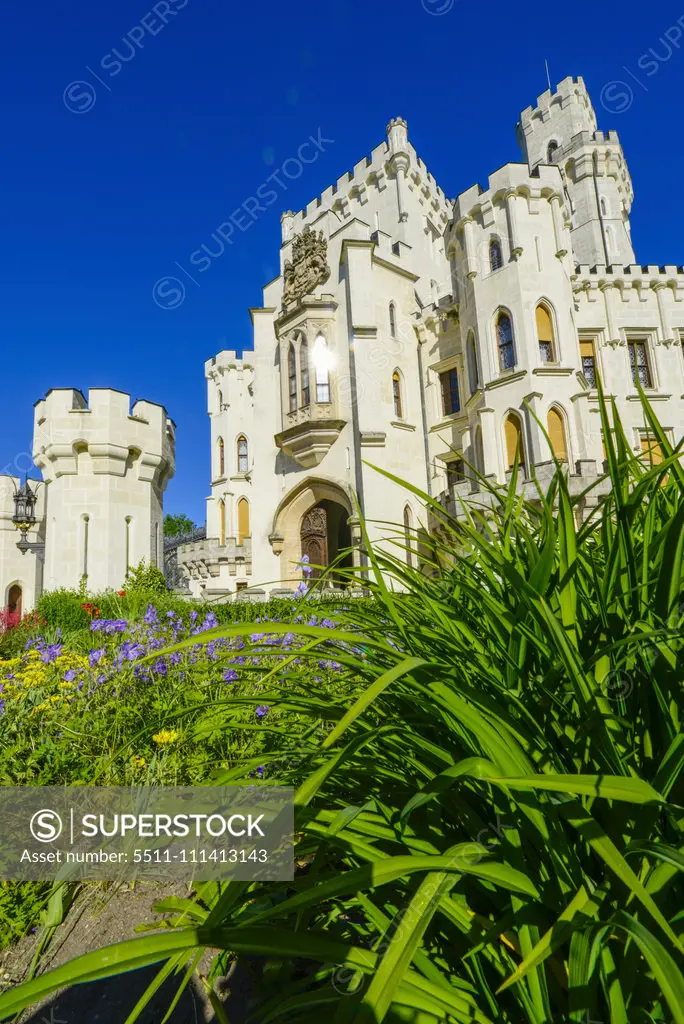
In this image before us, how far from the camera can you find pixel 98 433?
11727mm

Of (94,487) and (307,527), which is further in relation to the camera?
(307,527)

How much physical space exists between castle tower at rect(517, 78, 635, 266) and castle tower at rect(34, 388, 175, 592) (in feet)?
87.9

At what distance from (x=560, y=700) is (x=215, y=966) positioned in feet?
3.34

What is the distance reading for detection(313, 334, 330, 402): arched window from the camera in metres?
15.6

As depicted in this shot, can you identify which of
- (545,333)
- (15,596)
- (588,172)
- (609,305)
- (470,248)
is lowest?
(15,596)

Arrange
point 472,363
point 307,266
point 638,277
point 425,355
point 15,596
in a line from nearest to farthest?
point 472,363 → point 307,266 → point 425,355 → point 638,277 → point 15,596

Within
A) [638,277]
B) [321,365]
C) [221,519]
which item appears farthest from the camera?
[221,519]

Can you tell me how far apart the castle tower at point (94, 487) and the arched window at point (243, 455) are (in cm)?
1394

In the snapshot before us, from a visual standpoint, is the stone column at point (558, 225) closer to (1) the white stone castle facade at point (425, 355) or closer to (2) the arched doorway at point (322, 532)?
(1) the white stone castle facade at point (425, 355)

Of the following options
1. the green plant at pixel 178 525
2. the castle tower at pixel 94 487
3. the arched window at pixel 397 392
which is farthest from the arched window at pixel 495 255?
the green plant at pixel 178 525

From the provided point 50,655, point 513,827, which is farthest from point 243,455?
point 513,827

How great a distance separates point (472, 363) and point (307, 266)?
6.03m

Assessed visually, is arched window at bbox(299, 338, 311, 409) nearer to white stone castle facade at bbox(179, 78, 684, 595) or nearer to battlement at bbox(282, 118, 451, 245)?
white stone castle facade at bbox(179, 78, 684, 595)

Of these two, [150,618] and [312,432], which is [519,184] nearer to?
[312,432]
